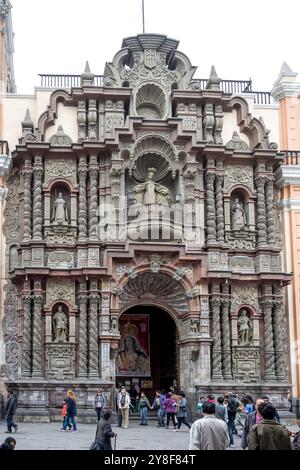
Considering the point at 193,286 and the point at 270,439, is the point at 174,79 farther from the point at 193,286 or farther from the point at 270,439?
the point at 270,439

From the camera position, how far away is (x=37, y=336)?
2716cm

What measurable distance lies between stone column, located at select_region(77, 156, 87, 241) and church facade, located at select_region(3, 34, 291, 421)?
0.05 metres

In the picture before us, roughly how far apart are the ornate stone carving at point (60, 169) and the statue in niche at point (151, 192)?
2515 millimetres

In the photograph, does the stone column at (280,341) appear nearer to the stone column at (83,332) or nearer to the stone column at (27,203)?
the stone column at (83,332)

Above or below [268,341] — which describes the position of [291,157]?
above

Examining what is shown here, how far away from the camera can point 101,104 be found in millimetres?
29688

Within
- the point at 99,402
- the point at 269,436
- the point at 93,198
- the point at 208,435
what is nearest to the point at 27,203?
the point at 93,198

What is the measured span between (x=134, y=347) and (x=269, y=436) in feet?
73.6

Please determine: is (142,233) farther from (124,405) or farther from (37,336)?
(124,405)

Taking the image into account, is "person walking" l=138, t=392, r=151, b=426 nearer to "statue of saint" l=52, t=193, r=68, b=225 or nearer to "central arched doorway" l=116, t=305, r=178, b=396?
"central arched doorway" l=116, t=305, r=178, b=396

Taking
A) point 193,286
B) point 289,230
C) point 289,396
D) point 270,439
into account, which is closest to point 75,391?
point 193,286

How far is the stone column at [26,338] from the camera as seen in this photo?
27.0m

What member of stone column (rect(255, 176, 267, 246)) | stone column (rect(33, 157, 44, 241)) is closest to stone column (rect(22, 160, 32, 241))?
stone column (rect(33, 157, 44, 241))

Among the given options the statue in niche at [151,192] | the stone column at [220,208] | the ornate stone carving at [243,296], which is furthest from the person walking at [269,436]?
the statue in niche at [151,192]
